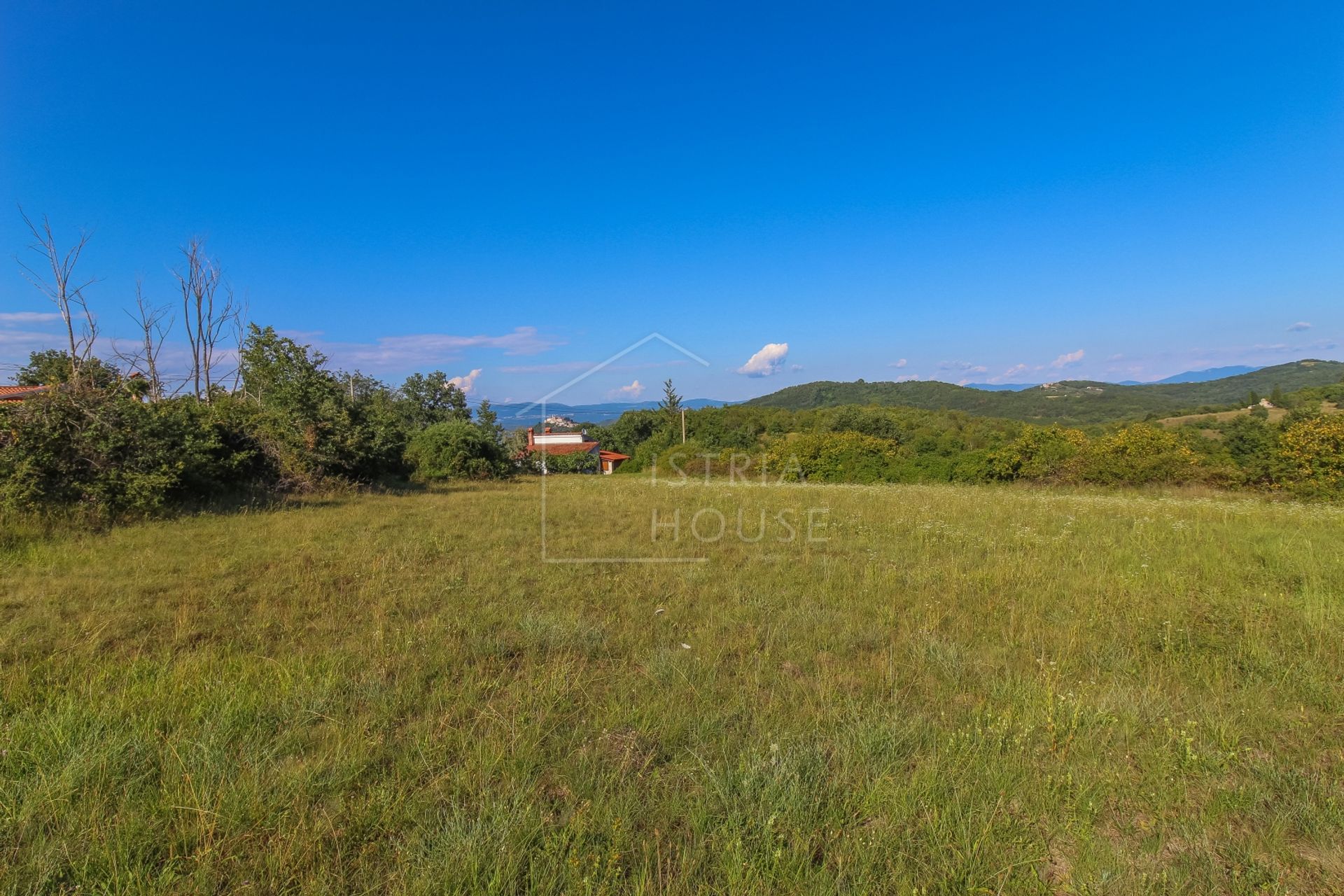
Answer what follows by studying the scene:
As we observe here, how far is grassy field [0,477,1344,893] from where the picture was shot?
73.0 inches

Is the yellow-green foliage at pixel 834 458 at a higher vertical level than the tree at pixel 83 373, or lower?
lower

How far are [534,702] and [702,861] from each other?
4.53 feet

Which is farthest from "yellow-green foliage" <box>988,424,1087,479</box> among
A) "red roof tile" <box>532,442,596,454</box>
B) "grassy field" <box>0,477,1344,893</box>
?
"red roof tile" <box>532,442,596,454</box>

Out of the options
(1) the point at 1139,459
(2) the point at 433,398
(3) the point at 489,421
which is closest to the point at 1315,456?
(1) the point at 1139,459

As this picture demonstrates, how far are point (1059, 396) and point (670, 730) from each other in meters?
99.8

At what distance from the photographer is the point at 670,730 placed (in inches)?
104

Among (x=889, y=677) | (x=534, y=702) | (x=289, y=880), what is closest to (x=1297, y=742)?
(x=889, y=677)

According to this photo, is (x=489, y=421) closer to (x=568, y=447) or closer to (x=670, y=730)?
(x=568, y=447)

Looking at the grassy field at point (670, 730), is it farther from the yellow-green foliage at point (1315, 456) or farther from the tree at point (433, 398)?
the tree at point (433, 398)

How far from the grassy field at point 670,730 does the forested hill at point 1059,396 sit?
59.7 metres

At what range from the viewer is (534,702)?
2.94m

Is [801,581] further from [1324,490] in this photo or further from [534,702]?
[1324,490]

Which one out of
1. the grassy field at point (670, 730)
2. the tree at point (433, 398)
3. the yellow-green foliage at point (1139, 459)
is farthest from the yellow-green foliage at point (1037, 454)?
the tree at point (433, 398)

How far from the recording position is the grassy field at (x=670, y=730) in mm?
1854
